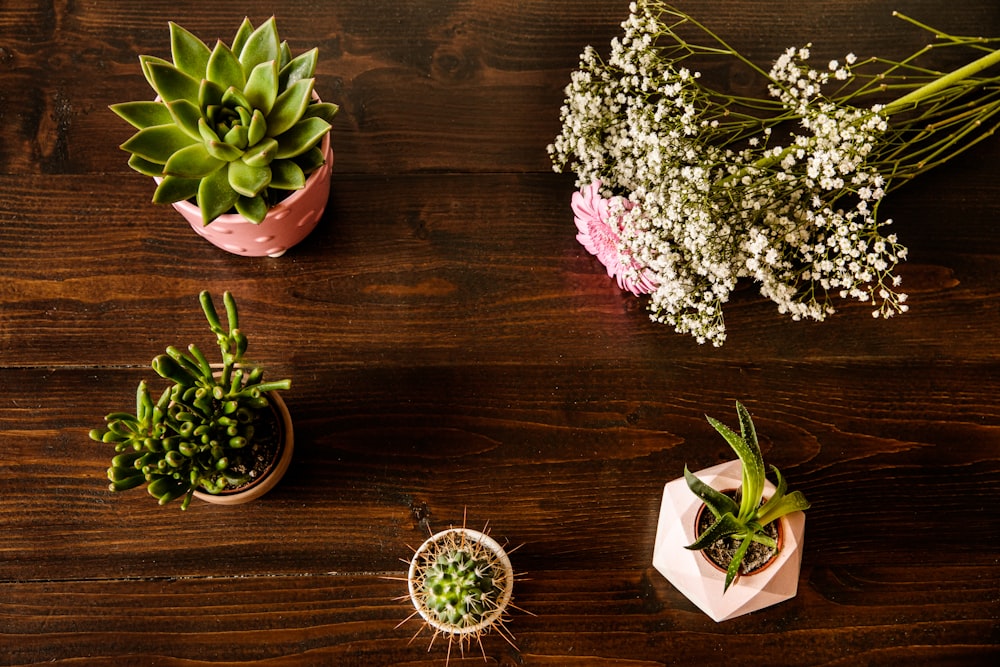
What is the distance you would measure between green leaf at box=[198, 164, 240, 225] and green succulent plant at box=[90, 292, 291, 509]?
0.35 ft

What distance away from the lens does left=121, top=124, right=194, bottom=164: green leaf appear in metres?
0.87

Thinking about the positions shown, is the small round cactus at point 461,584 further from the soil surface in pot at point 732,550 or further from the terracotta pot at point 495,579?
the soil surface in pot at point 732,550

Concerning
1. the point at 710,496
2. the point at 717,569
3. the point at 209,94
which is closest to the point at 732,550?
the point at 717,569

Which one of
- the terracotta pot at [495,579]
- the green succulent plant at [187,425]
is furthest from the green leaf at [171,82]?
the terracotta pot at [495,579]

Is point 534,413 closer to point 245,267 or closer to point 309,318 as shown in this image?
point 309,318

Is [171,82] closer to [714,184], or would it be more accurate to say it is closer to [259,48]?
[259,48]

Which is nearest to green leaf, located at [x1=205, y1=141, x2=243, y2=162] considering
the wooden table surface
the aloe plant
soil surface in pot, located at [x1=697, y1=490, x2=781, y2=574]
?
the wooden table surface

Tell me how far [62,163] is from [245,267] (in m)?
0.32

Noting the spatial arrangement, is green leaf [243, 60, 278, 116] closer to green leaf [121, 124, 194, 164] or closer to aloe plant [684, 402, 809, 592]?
green leaf [121, 124, 194, 164]

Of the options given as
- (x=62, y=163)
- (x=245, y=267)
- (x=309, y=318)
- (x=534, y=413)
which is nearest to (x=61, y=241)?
(x=62, y=163)

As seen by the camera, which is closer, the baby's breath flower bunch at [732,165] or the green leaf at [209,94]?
the green leaf at [209,94]

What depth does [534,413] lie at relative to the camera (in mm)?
1115

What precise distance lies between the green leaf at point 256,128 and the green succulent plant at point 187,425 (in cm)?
18

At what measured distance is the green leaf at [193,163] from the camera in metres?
0.86
